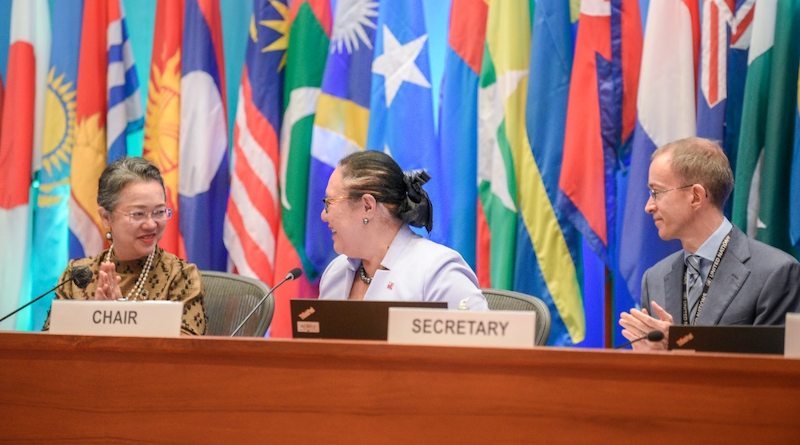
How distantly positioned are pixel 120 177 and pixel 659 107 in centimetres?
208

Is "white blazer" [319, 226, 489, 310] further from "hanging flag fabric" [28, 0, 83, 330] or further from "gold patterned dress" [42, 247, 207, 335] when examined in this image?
"hanging flag fabric" [28, 0, 83, 330]

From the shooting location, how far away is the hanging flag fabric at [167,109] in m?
3.81

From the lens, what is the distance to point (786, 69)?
9.77 feet

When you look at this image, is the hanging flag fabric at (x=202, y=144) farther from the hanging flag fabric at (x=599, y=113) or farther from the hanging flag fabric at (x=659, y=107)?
the hanging flag fabric at (x=659, y=107)

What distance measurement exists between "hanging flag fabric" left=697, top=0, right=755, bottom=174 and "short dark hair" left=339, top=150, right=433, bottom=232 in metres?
1.19

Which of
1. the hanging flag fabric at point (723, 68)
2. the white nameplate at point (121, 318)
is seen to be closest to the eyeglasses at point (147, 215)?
the white nameplate at point (121, 318)

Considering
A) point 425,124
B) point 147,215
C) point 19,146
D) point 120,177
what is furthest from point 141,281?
point 19,146

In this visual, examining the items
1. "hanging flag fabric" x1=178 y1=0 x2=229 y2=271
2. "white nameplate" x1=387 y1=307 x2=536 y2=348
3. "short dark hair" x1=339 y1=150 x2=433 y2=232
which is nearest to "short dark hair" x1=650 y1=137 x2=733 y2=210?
"short dark hair" x1=339 y1=150 x2=433 y2=232

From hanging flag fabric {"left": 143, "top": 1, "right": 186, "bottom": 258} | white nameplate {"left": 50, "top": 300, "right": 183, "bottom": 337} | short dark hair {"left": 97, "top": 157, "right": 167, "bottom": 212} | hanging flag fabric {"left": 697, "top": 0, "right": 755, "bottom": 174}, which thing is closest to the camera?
white nameplate {"left": 50, "top": 300, "right": 183, "bottom": 337}

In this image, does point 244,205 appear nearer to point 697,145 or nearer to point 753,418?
point 697,145

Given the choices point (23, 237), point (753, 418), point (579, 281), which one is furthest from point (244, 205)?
point (753, 418)

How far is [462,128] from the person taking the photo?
3543 mm

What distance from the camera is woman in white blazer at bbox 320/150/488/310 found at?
264cm

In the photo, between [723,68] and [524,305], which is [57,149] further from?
[723,68]
